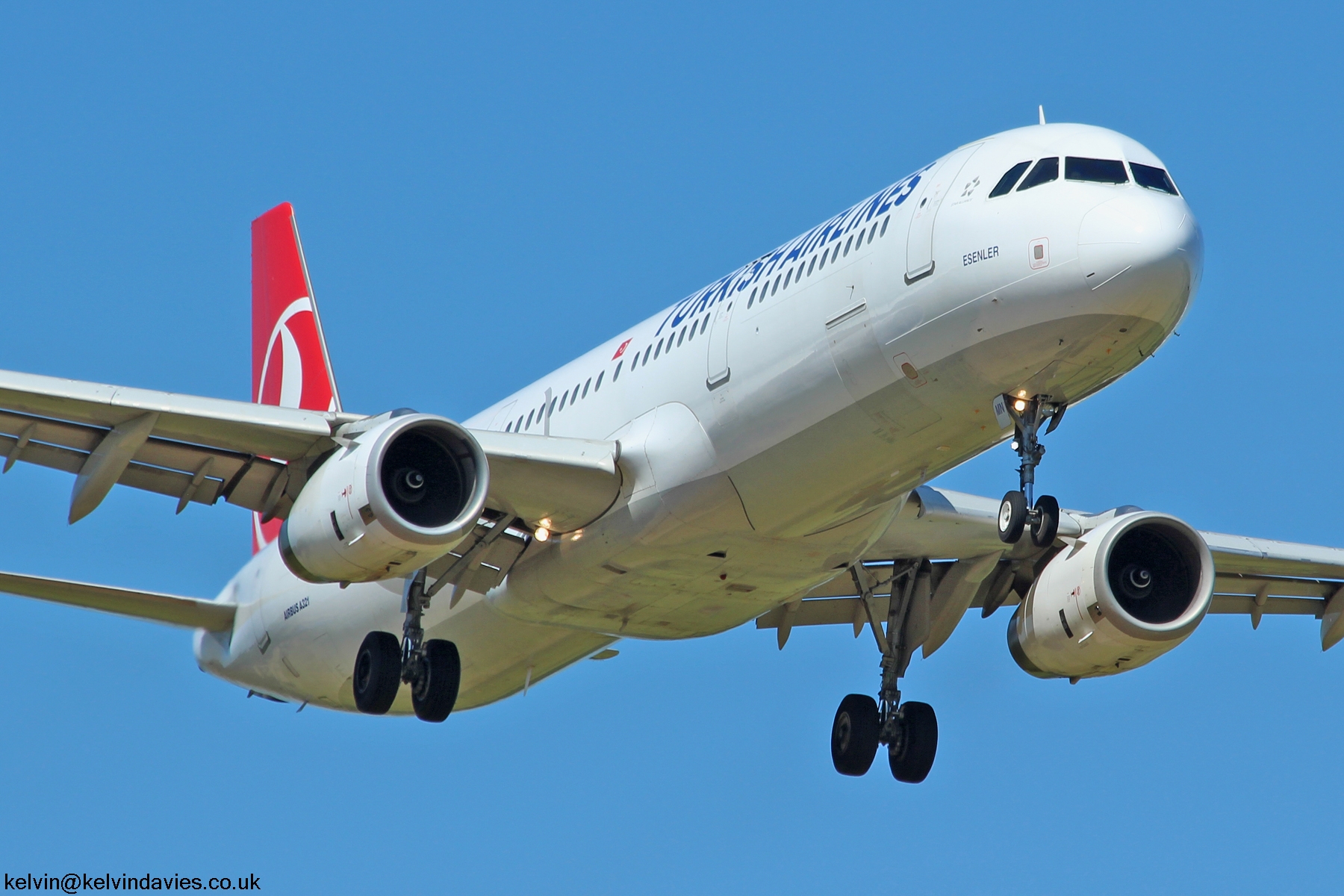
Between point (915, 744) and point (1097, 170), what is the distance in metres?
9.46

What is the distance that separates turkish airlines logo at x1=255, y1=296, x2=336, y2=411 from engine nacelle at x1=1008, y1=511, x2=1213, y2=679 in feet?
41.8

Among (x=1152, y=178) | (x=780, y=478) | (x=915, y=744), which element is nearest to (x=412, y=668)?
(x=780, y=478)

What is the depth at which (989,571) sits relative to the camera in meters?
26.6

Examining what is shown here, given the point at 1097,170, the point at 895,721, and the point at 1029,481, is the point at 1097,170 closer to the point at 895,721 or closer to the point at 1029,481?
the point at 1029,481

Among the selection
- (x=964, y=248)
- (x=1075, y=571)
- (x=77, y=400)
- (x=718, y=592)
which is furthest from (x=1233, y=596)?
(x=77, y=400)

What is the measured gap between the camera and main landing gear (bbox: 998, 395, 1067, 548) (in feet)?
66.6

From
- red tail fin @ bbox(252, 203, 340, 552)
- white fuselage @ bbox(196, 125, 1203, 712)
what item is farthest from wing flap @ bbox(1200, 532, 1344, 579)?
red tail fin @ bbox(252, 203, 340, 552)

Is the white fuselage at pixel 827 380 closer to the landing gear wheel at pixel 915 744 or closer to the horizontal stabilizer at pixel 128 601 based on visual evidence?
the landing gear wheel at pixel 915 744

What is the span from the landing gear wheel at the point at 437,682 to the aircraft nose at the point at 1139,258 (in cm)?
1024

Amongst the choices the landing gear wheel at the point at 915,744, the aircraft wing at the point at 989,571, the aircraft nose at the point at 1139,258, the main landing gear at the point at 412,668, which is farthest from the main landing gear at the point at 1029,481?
the main landing gear at the point at 412,668

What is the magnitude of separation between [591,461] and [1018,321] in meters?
5.69

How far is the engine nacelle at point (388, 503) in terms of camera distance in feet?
71.0

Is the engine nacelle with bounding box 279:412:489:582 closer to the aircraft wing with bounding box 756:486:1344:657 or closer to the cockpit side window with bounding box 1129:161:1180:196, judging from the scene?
the aircraft wing with bounding box 756:486:1344:657

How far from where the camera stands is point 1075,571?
26281 millimetres
